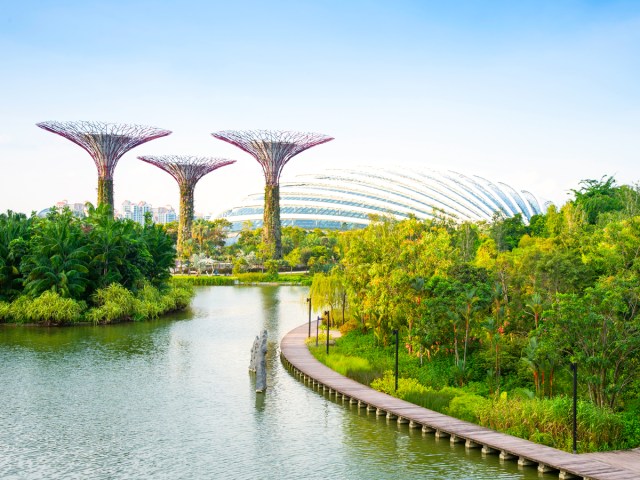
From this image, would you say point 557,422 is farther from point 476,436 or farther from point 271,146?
point 271,146

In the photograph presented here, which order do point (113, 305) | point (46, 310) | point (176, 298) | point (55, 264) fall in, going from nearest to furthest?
point (46, 310)
point (55, 264)
point (113, 305)
point (176, 298)

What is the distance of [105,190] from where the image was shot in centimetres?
8038

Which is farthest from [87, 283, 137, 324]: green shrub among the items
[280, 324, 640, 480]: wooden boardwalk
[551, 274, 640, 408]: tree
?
[551, 274, 640, 408]: tree

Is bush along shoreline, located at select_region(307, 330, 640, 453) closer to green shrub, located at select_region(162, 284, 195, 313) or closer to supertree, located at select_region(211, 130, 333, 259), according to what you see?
green shrub, located at select_region(162, 284, 195, 313)

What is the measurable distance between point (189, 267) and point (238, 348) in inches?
2155

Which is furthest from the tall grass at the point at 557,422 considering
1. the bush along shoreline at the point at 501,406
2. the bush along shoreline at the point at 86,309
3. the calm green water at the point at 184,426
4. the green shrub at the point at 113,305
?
the bush along shoreline at the point at 86,309

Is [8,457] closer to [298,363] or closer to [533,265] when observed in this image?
[298,363]

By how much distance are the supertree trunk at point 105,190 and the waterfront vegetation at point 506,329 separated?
41795 millimetres

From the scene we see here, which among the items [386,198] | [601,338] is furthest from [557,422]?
[386,198]

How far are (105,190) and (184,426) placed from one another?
199ft

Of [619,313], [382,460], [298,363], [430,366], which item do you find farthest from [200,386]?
[619,313]

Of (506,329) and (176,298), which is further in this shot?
(176,298)

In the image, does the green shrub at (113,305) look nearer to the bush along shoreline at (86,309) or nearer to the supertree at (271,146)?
the bush along shoreline at (86,309)

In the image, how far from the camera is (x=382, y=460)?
20.3m
